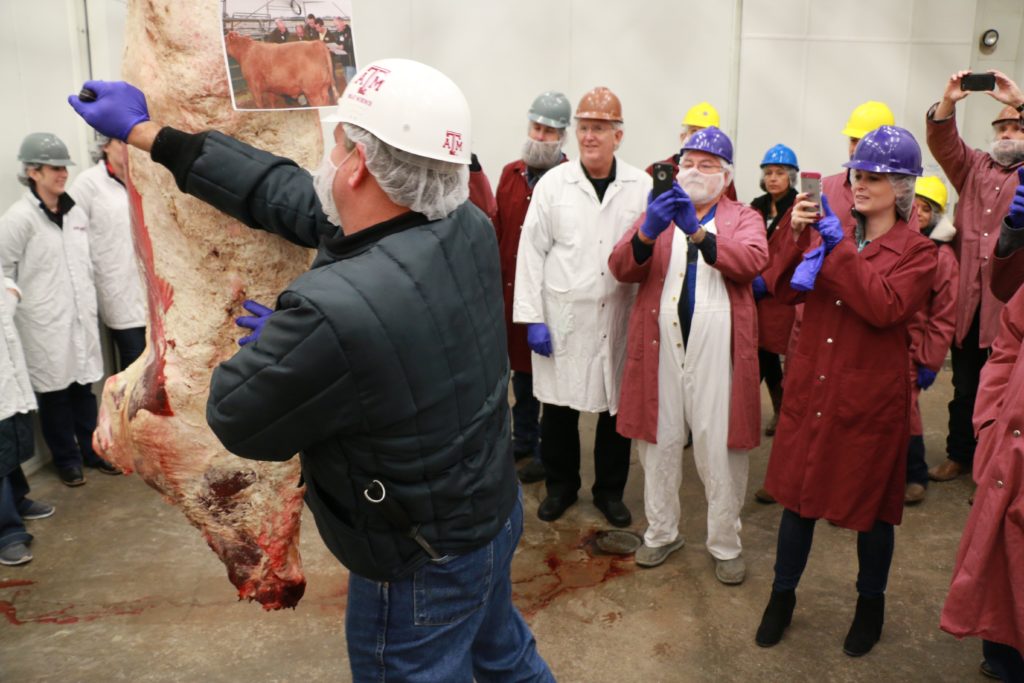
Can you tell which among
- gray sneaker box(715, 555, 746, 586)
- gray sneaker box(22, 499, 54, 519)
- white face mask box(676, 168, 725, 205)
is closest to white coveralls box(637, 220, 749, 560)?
gray sneaker box(715, 555, 746, 586)

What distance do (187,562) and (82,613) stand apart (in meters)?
0.52

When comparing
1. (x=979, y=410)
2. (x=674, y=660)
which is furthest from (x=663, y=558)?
(x=979, y=410)

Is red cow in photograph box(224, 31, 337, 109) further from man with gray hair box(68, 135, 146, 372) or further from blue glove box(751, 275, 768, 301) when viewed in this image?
man with gray hair box(68, 135, 146, 372)

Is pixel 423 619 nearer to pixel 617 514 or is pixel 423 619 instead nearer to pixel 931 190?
pixel 617 514

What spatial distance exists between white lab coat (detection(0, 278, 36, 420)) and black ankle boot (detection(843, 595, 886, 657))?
3.65 metres

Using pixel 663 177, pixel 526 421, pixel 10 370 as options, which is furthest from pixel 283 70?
pixel 526 421

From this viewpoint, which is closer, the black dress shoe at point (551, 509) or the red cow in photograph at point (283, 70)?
the red cow in photograph at point (283, 70)

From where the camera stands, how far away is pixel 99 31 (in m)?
5.25

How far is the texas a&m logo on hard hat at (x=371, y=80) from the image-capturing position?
1.74m

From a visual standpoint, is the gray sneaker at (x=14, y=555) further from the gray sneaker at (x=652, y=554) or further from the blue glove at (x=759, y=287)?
the blue glove at (x=759, y=287)

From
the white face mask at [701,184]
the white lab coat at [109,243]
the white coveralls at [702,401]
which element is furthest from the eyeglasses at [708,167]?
the white lab coat at [109,243]

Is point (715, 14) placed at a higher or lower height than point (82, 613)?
higher

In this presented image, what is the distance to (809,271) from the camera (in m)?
3.01

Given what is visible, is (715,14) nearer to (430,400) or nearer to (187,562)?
(187,562)
